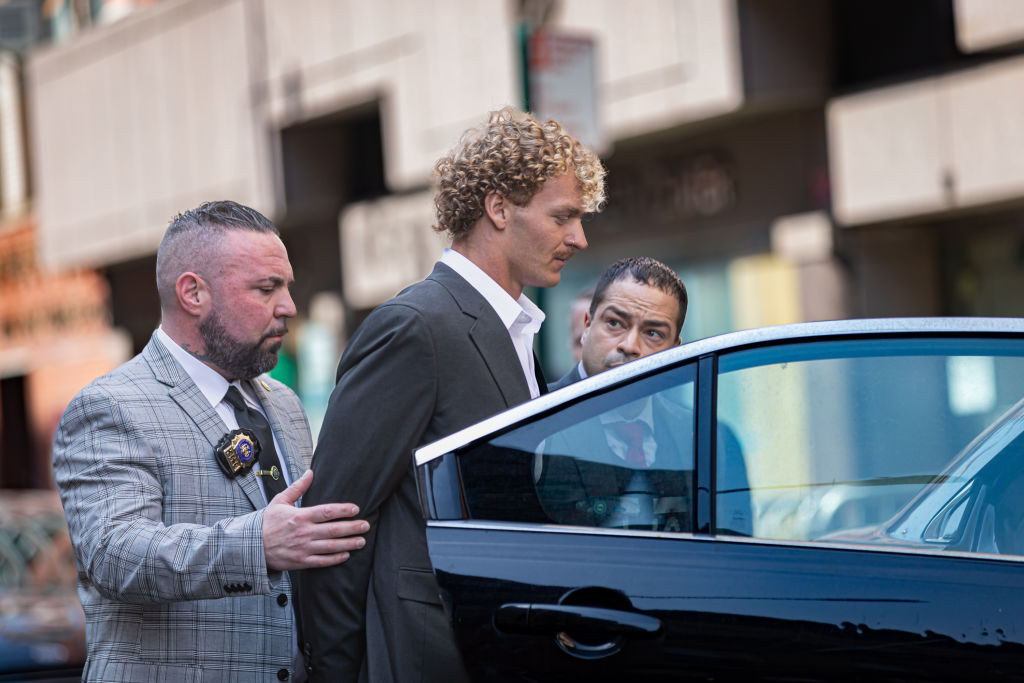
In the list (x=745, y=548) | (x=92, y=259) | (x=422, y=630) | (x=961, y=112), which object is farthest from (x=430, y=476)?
(x=92, y=259)

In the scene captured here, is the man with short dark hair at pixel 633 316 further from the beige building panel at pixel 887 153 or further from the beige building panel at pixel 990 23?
the beige building panel at pixel 887 153

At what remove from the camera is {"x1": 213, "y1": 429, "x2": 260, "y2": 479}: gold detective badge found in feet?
9.67

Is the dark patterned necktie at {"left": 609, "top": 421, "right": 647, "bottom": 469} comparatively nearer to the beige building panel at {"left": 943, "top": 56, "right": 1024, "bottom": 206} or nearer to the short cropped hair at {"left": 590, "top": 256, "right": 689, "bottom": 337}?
the short cropped hair at {"left": 590, "top": 256, "right": 689, "bottom": 337}

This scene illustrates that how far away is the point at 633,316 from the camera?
354cm

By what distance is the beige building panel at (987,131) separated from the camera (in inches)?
344

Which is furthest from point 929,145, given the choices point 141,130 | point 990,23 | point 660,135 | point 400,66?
point 141,130

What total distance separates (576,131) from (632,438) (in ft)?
14.2

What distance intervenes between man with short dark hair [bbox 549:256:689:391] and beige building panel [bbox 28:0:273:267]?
1090 centimetres

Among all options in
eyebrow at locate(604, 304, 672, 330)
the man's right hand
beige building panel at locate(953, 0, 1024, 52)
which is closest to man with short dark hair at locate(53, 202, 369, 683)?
the man's right hand

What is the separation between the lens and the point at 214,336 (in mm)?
3031

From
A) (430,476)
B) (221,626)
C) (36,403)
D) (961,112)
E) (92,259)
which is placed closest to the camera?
(430,476)

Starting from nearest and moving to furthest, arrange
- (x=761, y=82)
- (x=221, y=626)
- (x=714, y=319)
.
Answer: (x=221, y=626), (x=761, y=82), (x=714, y=319)

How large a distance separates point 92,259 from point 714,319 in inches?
340

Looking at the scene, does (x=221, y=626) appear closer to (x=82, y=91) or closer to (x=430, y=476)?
(x=430, y=476)
